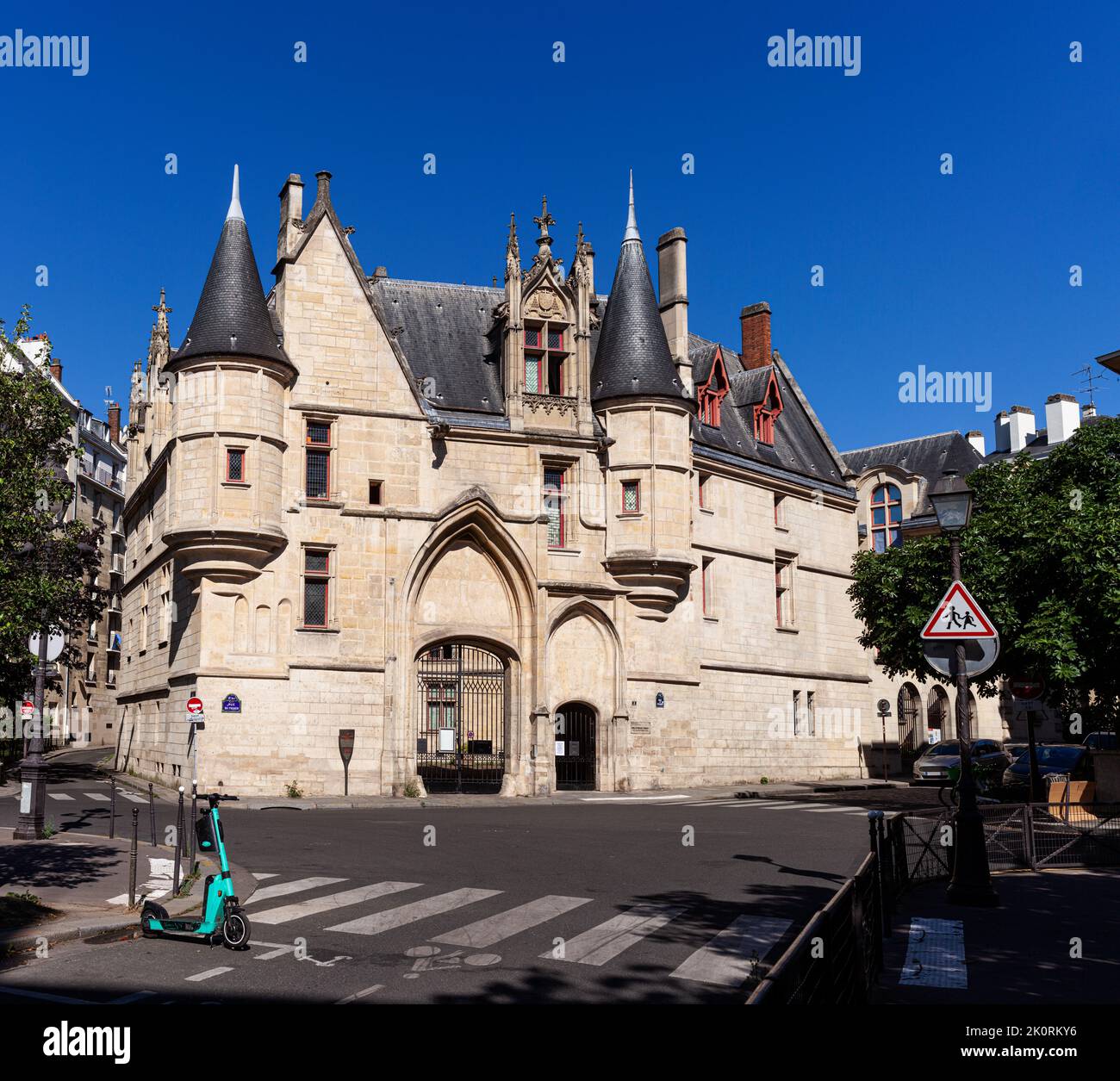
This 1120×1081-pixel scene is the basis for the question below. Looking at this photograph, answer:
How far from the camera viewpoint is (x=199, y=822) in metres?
10.2

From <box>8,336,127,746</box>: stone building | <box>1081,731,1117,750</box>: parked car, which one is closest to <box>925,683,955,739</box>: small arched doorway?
<box>1081,731,1117,750</box>: parked car

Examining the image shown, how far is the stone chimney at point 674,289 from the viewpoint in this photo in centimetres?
3619

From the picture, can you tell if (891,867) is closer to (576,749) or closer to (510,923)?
(510,923)

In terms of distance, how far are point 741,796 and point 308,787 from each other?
1136 cm

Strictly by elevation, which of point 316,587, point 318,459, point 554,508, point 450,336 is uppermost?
point 450,336

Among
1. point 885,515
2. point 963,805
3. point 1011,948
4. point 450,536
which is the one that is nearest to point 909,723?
point 885,515

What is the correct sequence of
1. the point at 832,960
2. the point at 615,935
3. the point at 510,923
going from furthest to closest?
the point at 510,923 < the point at 615,935 < the point at 832,960

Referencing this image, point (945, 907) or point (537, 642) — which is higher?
point (537, 642)

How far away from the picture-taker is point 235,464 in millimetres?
28719

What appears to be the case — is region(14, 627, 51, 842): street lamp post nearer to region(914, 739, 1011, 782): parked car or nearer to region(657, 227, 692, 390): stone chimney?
region(657, 227, 692, 390): stone chimney

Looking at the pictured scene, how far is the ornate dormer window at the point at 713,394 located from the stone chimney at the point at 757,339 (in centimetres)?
674

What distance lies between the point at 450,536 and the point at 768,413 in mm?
14566
